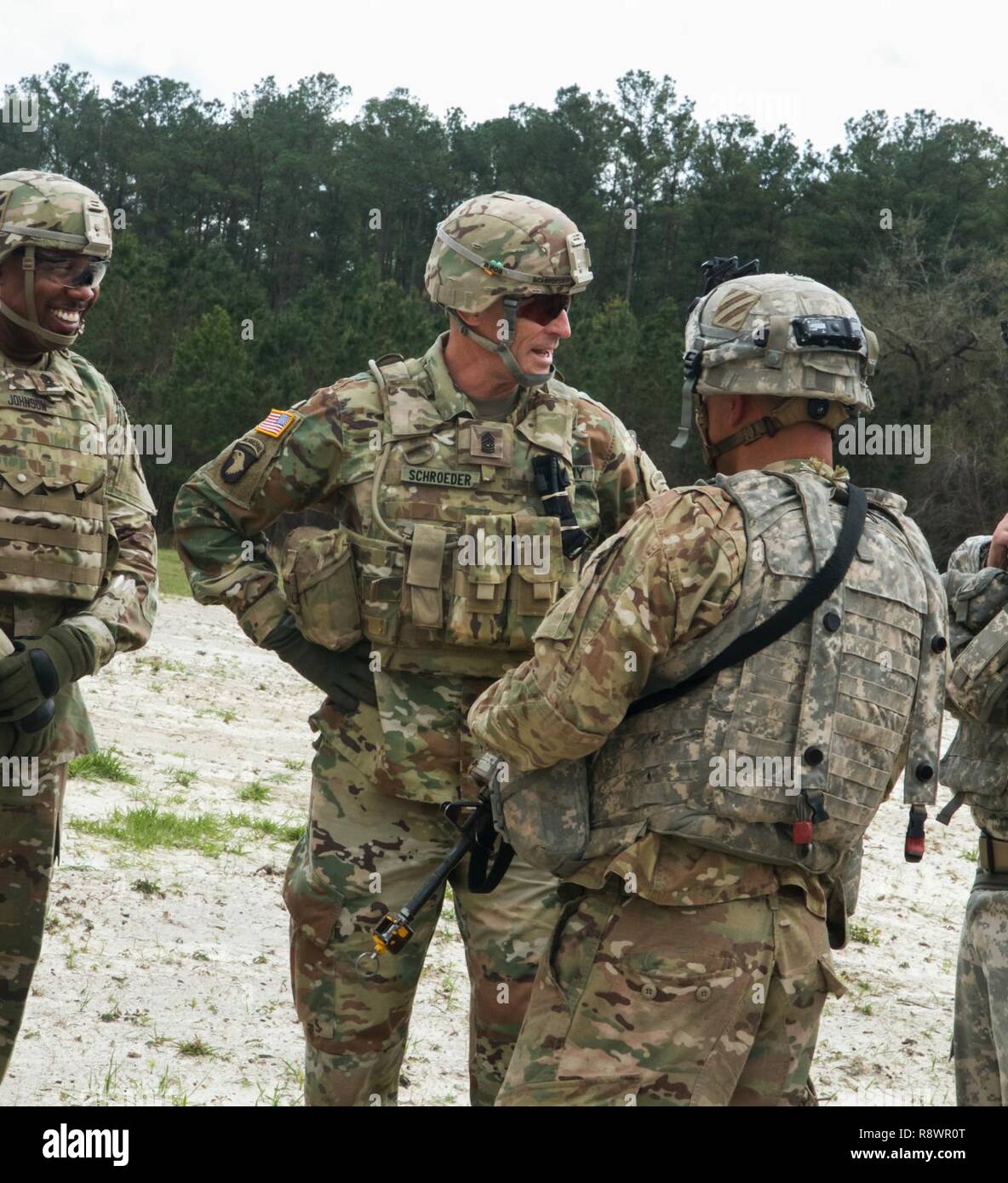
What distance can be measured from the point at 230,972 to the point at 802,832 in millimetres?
3858

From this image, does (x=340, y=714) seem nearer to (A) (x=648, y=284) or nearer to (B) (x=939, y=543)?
(B) (x=939, y=543)

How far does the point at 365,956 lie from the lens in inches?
147

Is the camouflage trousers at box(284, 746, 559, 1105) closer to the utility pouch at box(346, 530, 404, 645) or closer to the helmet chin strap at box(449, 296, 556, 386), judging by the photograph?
the utility pouch at box(346, 530, 404, 645)

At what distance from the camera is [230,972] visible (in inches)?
245

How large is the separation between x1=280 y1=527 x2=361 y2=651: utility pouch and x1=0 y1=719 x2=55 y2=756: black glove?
34.7 inches

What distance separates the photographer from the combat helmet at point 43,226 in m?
4.46

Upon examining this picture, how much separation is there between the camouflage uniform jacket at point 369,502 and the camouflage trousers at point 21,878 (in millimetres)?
791

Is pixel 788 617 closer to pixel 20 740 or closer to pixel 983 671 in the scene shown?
pixel 983 671

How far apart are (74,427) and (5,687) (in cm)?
89

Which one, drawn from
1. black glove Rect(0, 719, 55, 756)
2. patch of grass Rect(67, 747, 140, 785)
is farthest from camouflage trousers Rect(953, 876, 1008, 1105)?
patch of grass Rect(67, 747, 140, 785)

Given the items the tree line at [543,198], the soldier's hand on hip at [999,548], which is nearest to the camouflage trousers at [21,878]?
the soldier's hand on hip at [999,548]

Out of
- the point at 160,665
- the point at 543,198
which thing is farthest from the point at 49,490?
the point at 543,198

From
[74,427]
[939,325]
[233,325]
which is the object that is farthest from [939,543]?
[74,427]

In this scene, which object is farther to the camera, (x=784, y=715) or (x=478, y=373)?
(x=478, y=373)
